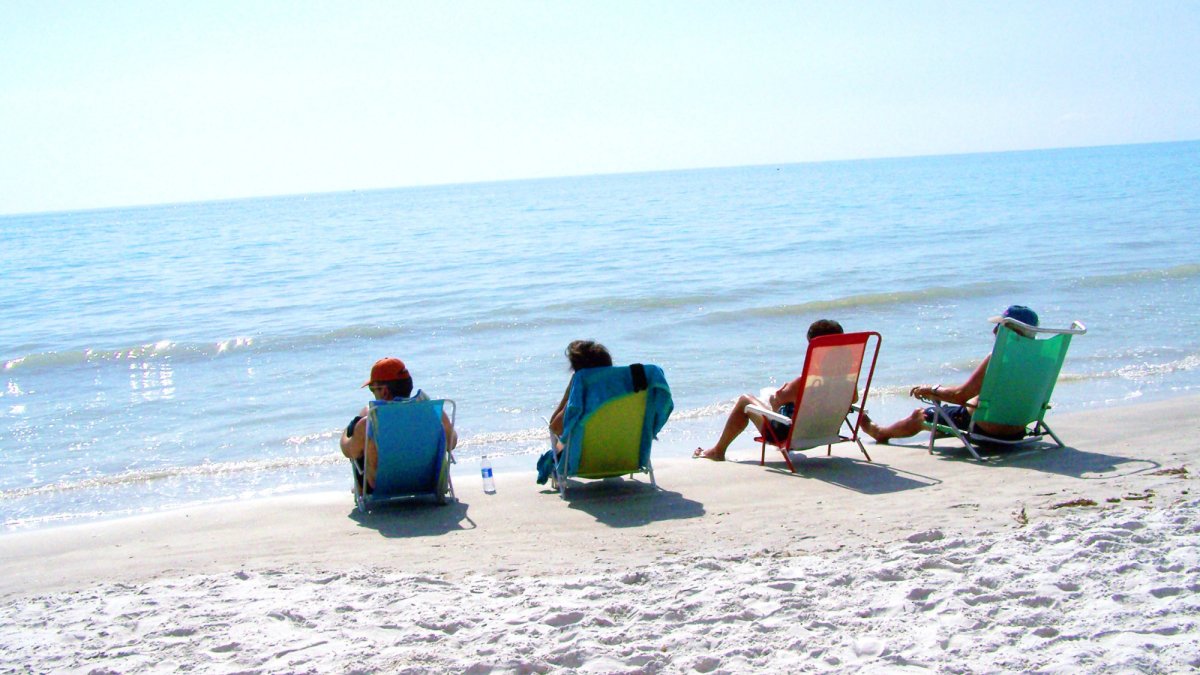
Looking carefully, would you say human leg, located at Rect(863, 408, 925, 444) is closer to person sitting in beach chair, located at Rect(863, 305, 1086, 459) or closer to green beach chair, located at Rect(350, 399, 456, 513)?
person sitting in beach chair, located at Rect(863, 305, 1086, 459)

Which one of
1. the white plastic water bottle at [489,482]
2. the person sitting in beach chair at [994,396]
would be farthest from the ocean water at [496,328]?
the person sitting in beach chair at [994,396]

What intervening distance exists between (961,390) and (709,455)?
184 centimetres

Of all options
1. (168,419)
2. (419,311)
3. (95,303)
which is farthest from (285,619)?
(95,303)

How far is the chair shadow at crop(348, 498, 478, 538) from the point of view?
5.88m

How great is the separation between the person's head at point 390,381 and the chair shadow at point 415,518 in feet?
2.33

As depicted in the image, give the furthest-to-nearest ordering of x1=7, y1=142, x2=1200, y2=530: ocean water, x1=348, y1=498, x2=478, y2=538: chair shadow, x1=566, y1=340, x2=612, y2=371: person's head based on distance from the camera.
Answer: x1=7, y1=142, x2=1200, y2=530: ocean water → x1=566, y1=340, x2=612, y2=371: person's head → x1=348, y1=498, x2=478, y2=538: chair shadow

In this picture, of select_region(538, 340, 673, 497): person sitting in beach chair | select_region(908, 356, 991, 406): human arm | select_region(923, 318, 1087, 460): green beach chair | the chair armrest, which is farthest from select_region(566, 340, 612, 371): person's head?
select_region(923, 318, 1087, 460): green beach chair

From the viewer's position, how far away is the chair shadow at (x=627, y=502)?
19.4 ft

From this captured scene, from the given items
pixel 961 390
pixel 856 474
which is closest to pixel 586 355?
pixel 856 474

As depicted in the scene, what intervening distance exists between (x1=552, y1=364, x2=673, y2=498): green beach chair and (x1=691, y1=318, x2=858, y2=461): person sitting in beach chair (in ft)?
3.21

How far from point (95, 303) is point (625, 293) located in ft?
39.5

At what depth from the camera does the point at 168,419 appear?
427 inches

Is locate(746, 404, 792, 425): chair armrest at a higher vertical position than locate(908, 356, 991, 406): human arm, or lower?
lower

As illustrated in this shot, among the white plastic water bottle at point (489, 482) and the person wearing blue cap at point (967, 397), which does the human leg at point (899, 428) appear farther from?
the white plastic water bottle at point (489, 482)
